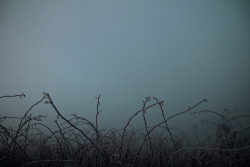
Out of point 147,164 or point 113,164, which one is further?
point 147,164

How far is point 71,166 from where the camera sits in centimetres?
108

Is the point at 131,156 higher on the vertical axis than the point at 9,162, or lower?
lower

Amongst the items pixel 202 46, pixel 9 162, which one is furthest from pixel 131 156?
pixel 202 46

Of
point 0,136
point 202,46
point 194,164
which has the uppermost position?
point 202,46

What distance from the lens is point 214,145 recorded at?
113 cm

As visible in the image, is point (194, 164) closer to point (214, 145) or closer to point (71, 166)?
point (214, 145)

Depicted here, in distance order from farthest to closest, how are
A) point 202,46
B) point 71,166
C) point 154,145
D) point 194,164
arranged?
point 202,46, point 154,145, point 194,164, point 71,166

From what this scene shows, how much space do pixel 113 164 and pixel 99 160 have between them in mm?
412

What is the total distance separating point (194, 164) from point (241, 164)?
0.34m

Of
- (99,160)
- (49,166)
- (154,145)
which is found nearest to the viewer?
(49,166)

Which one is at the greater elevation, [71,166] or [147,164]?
[71,166]

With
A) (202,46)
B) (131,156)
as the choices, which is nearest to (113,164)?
(131,156)

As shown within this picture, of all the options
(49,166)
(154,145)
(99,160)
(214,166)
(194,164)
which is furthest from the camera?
(154,145)

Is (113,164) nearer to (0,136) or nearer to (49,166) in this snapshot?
(49,166)
